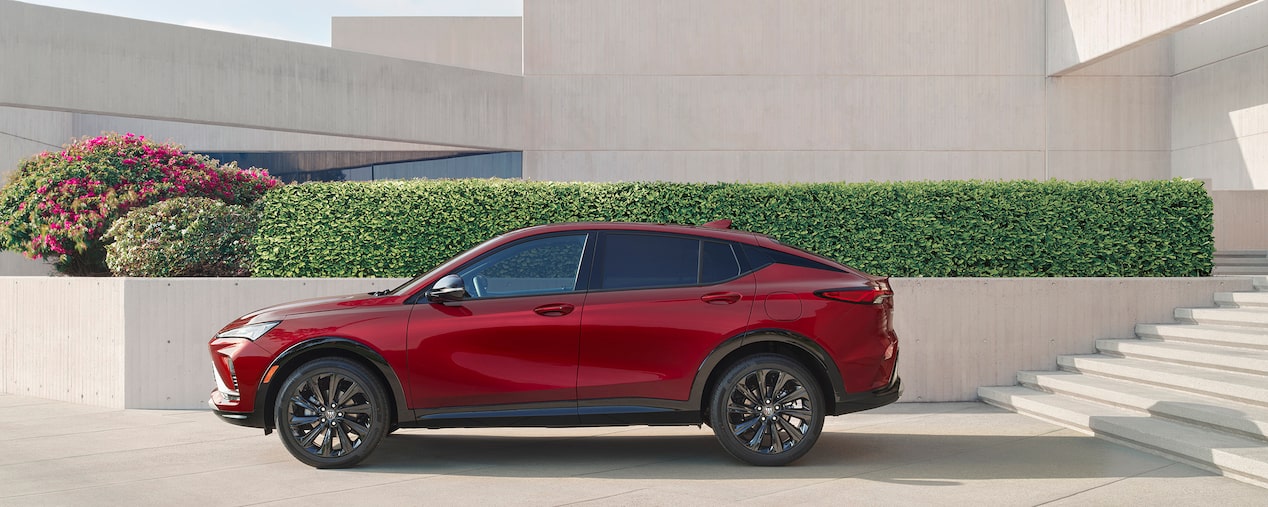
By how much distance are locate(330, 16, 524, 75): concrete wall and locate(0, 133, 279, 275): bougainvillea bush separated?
1125 centimetres

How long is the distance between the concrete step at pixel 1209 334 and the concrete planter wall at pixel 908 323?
0.96ft

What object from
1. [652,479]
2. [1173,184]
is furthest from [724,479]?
[1173,184]

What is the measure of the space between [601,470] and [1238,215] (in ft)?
45.7

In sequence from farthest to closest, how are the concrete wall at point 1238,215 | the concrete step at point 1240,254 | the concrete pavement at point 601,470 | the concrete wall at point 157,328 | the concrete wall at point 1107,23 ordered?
the concrete wall at point 1238,215, the concrete wall at point 1107,23, the concrete step at point 1240,254, the concrete wall at point 157,328, the concrete pavement at point 601,470

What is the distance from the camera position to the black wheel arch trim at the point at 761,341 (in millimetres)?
7105

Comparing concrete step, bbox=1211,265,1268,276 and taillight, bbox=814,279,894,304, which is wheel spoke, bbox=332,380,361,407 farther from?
concrete step, bbox=1211,265,1268,276

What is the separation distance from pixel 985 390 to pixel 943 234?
5.60ft

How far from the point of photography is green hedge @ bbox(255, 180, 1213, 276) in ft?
35.6

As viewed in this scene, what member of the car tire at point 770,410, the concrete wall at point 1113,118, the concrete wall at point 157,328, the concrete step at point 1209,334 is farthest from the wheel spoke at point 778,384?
the concrete wall at point 1113,118

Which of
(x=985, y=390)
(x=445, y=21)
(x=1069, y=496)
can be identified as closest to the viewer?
(x=1069, y=496)

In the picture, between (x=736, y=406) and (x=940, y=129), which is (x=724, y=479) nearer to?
(x=736, y=406)

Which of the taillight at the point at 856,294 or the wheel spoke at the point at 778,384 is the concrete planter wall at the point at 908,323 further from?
the wheel spoke at the point at 778,384

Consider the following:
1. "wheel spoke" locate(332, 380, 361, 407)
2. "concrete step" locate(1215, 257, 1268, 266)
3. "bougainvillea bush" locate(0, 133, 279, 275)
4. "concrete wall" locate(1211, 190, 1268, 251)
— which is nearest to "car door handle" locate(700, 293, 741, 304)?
"wheel spoke" locate(332, 380, 361, 407)

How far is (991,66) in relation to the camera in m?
Result: 18.7
